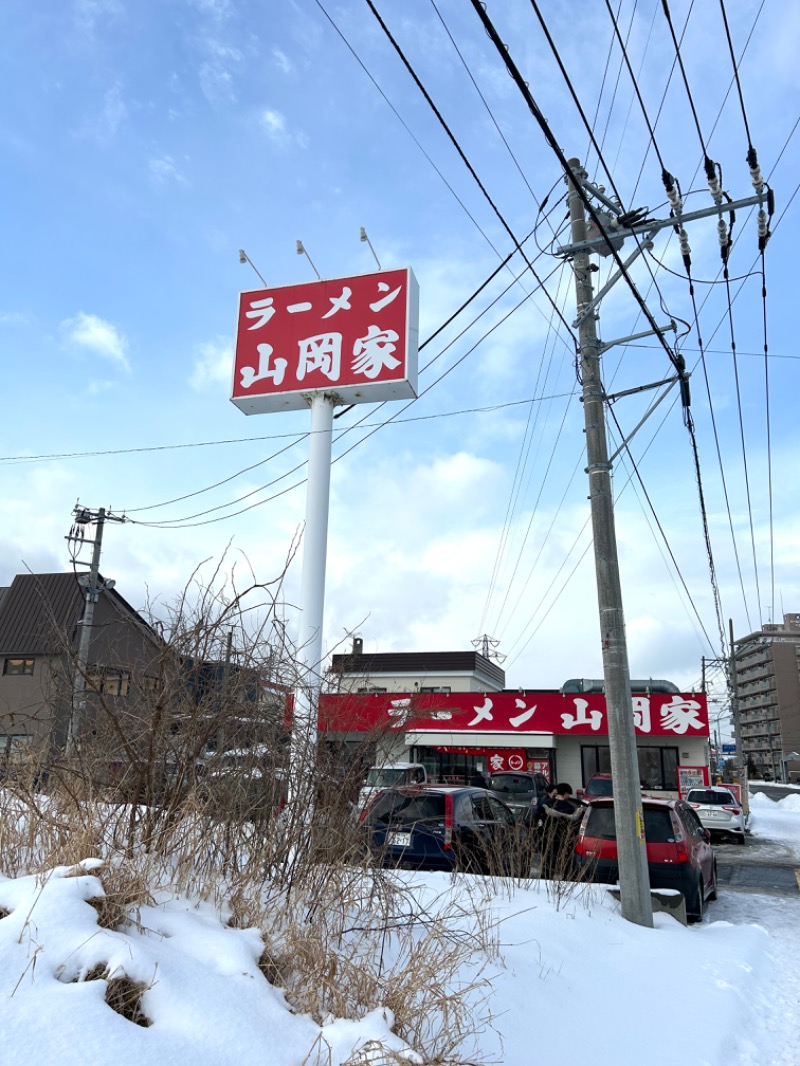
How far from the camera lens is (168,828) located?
469 cm

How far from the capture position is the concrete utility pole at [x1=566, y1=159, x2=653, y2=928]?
851cm

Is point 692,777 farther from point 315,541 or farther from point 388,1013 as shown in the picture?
point 388,1013

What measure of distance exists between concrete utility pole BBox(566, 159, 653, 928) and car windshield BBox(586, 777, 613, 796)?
11.0m

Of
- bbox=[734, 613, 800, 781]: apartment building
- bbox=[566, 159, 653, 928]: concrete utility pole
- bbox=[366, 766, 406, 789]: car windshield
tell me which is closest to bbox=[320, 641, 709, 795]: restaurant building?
bbox=[566, 159, 653, 928]: concrete utility pole

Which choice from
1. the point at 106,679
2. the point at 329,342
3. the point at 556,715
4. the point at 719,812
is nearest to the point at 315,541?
the point at 329,342

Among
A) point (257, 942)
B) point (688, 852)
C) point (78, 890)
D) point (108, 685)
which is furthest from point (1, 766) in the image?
point (688, 852)

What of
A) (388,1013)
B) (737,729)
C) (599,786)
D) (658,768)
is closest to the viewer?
(388,1013)

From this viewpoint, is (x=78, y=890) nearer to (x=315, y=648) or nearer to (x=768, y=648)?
(x=315, y=648)

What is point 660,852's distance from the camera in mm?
10047

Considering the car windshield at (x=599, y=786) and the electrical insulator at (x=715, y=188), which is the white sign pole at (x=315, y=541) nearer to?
the electrical insulator at (x=715, y=188)

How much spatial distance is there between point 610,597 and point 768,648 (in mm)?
115827

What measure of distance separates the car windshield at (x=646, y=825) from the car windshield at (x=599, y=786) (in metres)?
9.42

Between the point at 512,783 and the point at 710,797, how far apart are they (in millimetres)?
7954

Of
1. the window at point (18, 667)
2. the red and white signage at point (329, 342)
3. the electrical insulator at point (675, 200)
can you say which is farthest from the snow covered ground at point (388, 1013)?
the window at point (18, 667)
